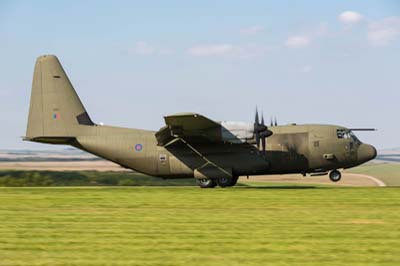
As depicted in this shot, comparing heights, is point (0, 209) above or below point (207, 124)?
below

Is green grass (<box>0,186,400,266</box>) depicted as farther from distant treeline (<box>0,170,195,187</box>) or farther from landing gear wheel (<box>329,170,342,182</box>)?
distant treeline (<box>0,170,195,187</box>)

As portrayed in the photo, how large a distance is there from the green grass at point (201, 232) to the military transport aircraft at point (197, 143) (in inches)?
416

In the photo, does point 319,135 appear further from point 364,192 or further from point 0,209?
point 0,209

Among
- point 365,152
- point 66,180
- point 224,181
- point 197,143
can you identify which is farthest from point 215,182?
point 66,180

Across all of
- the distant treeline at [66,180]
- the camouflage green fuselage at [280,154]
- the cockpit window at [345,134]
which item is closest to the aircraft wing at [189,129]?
the camouflage green fuselage at [280,154]

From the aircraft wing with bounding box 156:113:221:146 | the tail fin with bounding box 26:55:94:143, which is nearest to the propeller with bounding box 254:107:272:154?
the aircraft wing with bounding box 156:113:221:146

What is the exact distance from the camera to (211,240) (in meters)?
14.4

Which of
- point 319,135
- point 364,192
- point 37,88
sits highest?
point 37,88

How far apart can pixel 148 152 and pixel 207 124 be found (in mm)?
4660

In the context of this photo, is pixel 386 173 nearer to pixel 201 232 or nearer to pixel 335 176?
pixel 335 176

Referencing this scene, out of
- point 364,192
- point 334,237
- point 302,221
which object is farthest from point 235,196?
point 334,237

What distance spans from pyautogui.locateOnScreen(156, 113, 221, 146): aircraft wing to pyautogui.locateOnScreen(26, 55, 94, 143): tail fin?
546 cm

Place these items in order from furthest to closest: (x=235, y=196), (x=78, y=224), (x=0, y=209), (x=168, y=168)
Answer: (x=168, y=168)
(x=235, y=196)
(x=0, y=209)
(x=78, y=224)

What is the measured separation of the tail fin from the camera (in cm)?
3806
